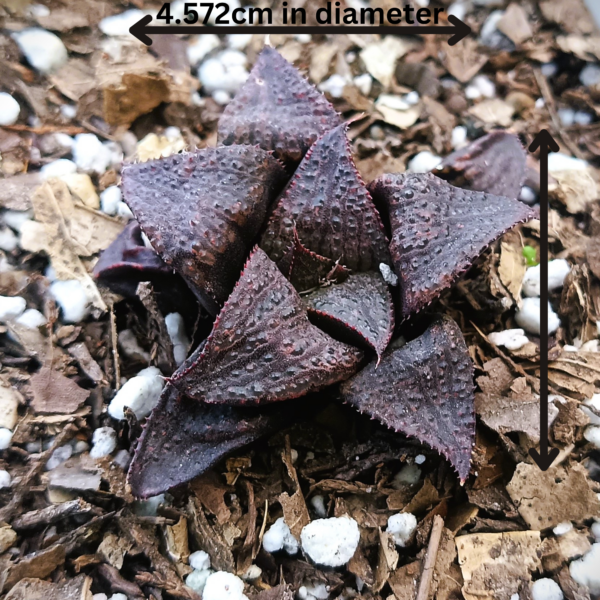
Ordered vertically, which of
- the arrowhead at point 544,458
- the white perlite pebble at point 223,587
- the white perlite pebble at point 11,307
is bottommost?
the white perlite pebble at point 223,587

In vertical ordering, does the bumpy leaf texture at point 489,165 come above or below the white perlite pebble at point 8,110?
below

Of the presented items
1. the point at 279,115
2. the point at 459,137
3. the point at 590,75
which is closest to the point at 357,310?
the point at 279,115

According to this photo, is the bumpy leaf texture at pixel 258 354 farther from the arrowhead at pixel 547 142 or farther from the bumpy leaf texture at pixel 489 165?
the arrowhead at pixel 547 142

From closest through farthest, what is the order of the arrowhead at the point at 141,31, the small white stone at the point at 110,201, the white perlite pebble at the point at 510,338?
the white perlite pebble at the point at 510,338, the small white stone at the point at 110,201, the arrowhead at the point at 141,31

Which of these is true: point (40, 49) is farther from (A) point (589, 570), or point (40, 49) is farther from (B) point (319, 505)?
(A) point (589, 570)

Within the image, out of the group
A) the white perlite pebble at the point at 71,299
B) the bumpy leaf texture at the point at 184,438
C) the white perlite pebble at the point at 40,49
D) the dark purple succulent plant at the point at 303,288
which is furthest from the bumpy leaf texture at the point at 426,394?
the white perlite pebble at the point at 40,49
